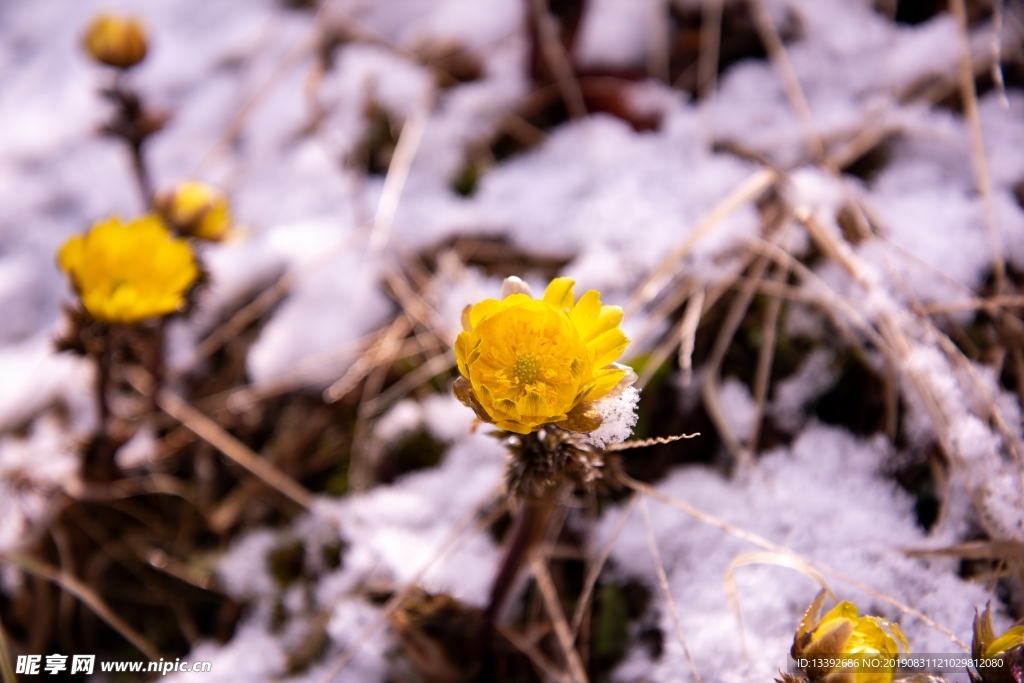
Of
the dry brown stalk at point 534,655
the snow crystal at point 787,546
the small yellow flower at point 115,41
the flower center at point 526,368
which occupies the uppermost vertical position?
the small yellow flower at point 115,41

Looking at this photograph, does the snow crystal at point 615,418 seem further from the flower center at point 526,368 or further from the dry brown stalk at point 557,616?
the dry brown stalk at point 557,616

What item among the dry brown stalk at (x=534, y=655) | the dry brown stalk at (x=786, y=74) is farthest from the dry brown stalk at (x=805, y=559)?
the dry brown stalk at (x=786, y=74)

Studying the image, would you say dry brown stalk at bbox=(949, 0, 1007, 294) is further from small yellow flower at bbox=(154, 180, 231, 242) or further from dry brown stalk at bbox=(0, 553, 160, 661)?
dry brown stalk at bbox=(0, 553, 160, 661)

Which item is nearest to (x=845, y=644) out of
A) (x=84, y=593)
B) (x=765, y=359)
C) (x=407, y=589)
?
(x=765, y=359)

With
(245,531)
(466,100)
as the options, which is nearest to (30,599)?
(245,531)

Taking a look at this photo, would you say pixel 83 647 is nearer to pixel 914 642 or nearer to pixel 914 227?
pixel 914 642

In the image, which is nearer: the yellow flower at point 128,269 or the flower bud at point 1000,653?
the flower bud at point 1000,653

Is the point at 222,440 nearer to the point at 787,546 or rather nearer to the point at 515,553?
the point at 515,553
